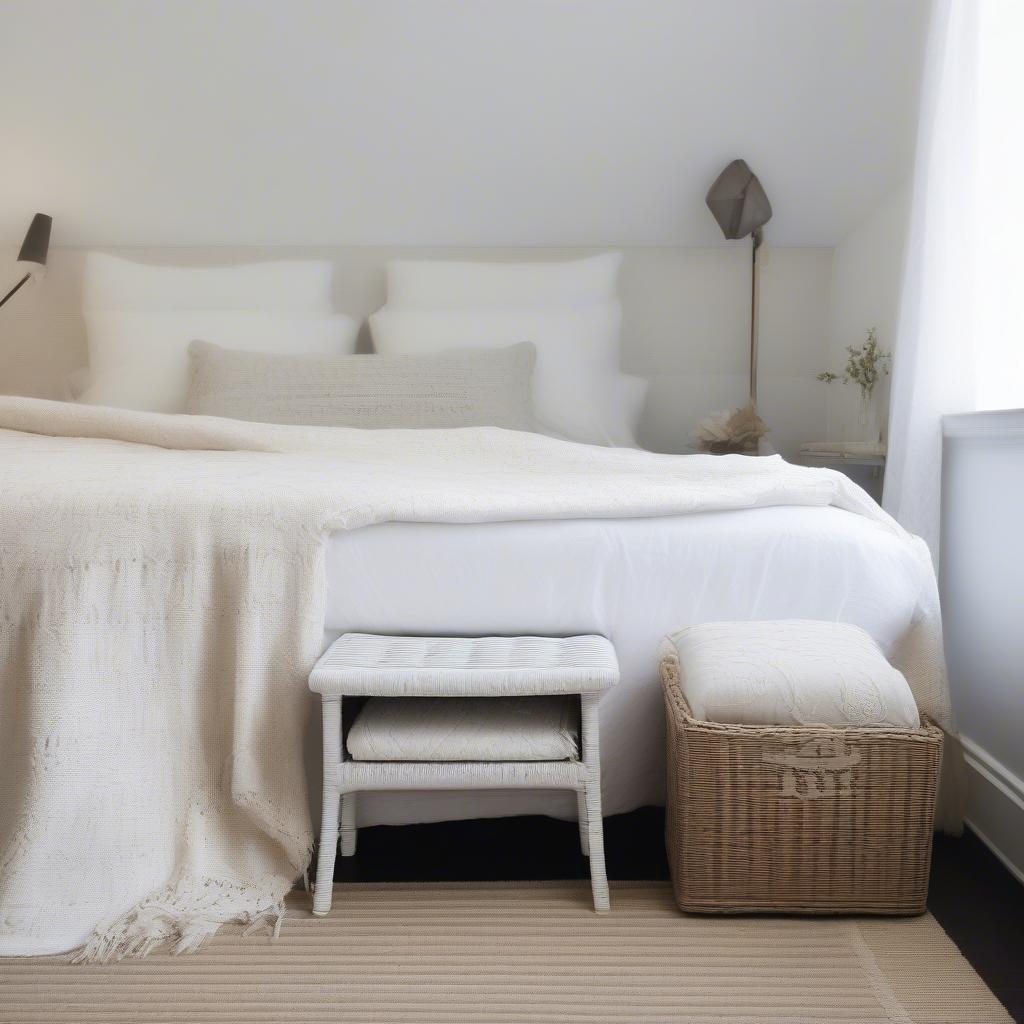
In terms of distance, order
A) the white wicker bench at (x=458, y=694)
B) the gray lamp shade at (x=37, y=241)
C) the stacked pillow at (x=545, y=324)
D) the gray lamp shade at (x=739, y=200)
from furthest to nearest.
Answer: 1. the gray lamp shade at (x=37, y=241)
2. the gray lamp shade at (x=739, y=200)
3. the stacked pillow at (x=545, y=324)
4. the white wicker bench at (x=458, y=694)

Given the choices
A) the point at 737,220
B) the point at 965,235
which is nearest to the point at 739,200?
the point at 737,220

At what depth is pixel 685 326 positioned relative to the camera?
3418mm

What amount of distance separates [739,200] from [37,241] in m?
2.35

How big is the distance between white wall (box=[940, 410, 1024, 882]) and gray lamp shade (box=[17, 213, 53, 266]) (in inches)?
114

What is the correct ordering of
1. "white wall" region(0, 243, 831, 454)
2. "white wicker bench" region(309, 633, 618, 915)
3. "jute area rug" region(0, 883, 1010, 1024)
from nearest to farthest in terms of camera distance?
"jute area rug" region(0, 883, 1010, 1024)
"white wicker bench" region(309, 633, 618, 915)
"white wall" region(0, 243, 831, 454)

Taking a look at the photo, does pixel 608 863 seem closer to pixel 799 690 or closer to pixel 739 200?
pixel 799 690

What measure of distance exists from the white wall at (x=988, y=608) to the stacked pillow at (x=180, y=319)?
6.53 ft

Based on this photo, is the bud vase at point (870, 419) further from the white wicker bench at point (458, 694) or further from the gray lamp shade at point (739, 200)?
the white wicker bench at point (458, 694)

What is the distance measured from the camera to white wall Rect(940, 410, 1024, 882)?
1677 mm

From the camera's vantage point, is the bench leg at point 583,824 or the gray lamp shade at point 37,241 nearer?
the bench leg at point 583,824

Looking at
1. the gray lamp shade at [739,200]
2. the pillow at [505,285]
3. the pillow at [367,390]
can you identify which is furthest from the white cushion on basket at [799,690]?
the gray lamp shade at [739,200]

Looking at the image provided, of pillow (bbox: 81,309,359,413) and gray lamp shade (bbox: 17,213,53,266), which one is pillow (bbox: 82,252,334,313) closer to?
pillow (bbox: 81,309,359,413)

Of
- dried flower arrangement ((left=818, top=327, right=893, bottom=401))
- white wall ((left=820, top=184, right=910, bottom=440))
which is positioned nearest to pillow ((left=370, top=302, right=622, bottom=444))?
dried flower arrangement ((left=818, top=327, right=893, bottom=401))

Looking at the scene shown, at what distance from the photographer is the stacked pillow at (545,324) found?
9.82 ft
